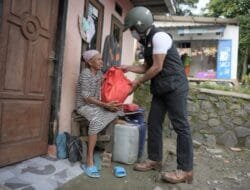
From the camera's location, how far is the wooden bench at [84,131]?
3821mm

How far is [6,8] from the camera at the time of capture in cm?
275

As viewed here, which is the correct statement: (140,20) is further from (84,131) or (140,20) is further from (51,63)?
(84,131)

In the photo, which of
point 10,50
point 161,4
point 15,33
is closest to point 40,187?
point 10,50

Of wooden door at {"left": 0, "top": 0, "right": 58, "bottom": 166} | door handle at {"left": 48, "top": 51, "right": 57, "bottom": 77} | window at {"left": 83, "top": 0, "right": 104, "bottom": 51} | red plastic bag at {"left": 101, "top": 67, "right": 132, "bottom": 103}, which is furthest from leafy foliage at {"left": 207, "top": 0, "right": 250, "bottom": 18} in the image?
door handle at {"left": 48, "top": 51, "right": 57, "bottom": 77}

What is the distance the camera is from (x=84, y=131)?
4039 millimetres

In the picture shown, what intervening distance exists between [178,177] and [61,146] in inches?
58.2

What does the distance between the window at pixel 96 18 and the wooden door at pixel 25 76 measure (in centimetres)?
99

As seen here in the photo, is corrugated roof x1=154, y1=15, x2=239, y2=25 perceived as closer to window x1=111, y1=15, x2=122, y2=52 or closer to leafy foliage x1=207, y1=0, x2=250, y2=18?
window x1=111, y1=15, x2=122, y2=52

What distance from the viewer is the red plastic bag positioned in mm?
3648

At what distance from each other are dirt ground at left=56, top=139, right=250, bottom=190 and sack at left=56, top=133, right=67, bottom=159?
1.49 ft

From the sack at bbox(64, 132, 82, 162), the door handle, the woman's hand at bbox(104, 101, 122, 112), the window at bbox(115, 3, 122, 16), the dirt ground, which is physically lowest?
the dirt ground

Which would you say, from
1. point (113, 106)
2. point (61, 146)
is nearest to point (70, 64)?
point (113, 106)

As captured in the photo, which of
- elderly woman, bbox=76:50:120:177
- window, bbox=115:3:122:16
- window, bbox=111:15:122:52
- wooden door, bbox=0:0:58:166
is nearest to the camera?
wooden door, bbox=0:0:58:166

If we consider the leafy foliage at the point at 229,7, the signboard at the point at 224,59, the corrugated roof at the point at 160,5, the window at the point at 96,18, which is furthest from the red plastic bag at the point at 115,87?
the leafy foliage at the point at 229,7
